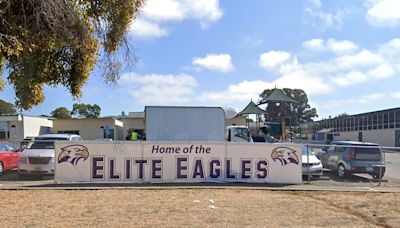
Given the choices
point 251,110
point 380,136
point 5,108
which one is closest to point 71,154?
point 251,110

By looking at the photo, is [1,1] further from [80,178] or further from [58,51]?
[80,178]

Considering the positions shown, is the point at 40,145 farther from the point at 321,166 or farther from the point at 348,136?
the point at 348,136

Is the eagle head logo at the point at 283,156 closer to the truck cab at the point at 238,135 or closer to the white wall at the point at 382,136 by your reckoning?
the truck cab at the point at 238,135

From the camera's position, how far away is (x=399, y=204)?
12.1 m

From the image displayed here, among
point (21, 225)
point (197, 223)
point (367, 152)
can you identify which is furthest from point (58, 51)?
point (367, 152)

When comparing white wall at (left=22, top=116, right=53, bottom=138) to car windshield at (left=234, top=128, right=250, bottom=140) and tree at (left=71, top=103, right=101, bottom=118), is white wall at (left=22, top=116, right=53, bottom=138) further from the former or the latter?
tree at (left=71, top=103, right=101, bottom=118)

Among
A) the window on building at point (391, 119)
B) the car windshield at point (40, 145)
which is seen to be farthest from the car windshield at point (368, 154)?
the window on building at point (391, 119)

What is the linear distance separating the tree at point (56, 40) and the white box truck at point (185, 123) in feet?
33.2

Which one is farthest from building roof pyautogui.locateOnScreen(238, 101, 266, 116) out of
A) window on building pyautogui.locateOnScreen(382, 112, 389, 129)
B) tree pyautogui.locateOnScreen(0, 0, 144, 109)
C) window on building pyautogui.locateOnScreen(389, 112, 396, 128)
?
tree pyautogui.locateOnScreen(0, 0, 144, 109)

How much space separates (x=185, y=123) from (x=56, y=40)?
1228cm

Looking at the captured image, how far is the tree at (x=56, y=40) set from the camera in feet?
24.5

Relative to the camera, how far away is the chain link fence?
16.7 meters

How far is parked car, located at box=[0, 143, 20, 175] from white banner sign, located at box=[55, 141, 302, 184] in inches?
195

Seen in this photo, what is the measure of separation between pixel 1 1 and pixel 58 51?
208 centimetres
